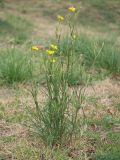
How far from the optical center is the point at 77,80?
271 inches

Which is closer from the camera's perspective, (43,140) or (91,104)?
(43,140)

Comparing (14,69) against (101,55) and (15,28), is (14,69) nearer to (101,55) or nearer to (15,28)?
(101,55)

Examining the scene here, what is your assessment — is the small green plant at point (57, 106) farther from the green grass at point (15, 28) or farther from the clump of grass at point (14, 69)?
the green grass at point (15, 28)

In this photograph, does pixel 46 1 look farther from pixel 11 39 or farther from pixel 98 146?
pixel 98 146

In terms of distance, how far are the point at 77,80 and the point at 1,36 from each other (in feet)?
11.2

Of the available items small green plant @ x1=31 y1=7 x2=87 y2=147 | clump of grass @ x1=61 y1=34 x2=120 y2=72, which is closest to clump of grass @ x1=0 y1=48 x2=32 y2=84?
clump of grass @ x1=61 y1=34 x2=120 y2=72

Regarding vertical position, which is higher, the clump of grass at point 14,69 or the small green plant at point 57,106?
the small green plant at point 57,106

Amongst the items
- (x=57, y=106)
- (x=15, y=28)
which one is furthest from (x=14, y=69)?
(x=15, y=28)

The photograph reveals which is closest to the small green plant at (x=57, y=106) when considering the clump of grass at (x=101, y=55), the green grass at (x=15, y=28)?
the clump of grass at (x=101, y=55)

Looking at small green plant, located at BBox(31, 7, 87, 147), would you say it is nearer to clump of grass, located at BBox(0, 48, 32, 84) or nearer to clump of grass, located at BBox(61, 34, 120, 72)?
clump of grass, located at BBox(0, 48, 32, 84)

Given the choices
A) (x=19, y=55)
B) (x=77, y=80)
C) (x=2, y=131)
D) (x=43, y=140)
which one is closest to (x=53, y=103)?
(x=43, y=140)

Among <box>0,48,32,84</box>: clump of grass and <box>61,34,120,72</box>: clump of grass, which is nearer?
<box>0,48,32,84</box>: clump of grass

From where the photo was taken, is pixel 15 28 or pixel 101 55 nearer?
pixel 101 55

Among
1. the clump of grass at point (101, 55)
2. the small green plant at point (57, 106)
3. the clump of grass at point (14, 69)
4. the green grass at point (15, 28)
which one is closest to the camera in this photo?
the small green plant at point (57, 106)
